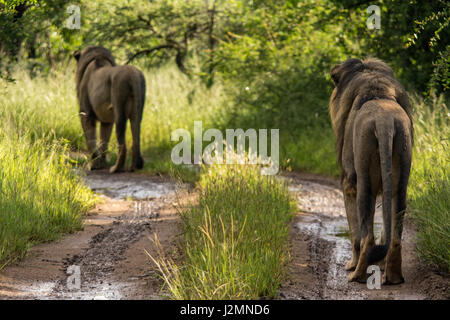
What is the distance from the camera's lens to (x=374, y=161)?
5.11 meters

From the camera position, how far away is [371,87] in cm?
552

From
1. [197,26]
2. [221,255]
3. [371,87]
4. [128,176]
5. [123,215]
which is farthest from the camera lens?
[197,26]

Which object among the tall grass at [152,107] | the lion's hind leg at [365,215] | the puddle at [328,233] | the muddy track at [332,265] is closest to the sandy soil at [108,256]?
the muddy track at [332,265]

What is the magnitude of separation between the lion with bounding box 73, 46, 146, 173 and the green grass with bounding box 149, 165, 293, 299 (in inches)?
138

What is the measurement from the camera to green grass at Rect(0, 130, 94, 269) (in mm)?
6199

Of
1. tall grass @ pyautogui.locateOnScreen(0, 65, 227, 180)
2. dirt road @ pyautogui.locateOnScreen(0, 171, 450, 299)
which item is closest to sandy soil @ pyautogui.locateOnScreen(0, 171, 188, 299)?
dirt road @ pyautogui.locateOnScreen(0, 171, 450, 299)

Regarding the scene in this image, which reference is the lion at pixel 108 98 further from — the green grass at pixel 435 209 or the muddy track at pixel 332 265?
the green grass at pixel 435 209

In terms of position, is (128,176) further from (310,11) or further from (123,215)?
(310,11)

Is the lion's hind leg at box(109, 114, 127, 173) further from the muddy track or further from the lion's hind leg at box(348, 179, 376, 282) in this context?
the lion's hind leg at box(348, 179, 376, 282)

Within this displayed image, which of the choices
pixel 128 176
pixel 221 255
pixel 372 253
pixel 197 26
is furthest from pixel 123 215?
pixel 197 26
